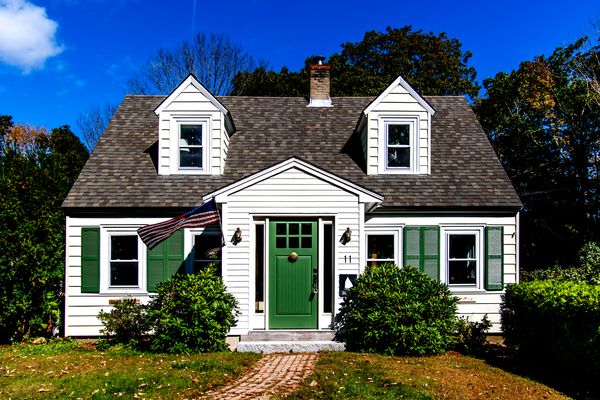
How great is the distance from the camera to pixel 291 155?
13.3 m

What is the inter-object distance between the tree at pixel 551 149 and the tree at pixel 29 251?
20693mm

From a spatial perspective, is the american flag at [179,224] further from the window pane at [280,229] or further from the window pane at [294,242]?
the window pane at [294,242]

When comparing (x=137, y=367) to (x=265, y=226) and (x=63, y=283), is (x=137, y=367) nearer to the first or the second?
(x=265, y=226)

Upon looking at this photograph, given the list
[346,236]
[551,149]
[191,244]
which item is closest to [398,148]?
[346,236]

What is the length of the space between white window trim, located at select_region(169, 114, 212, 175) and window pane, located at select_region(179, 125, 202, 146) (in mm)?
202

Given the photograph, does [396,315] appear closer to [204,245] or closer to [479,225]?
[479,225]

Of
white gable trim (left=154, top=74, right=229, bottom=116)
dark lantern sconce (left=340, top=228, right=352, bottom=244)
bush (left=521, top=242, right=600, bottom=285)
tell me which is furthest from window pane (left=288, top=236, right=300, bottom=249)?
bush (left=521, top=242, right=600, bottom=285)

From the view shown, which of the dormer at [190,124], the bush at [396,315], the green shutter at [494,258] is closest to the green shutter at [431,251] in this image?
the green shutter at [494,258]

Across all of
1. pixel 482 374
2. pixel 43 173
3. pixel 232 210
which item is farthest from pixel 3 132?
pixel 482 374

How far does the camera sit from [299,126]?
14648mm

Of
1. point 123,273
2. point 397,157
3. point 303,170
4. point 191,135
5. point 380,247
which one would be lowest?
point 123,273

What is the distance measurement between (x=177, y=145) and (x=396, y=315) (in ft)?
24.7

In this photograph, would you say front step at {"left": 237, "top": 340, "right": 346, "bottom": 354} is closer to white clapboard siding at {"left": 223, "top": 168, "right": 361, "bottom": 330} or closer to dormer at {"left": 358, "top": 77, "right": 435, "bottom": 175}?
white clapboard siding at {"left": 223, "top": 168, "right": 361, "bottom": 330}

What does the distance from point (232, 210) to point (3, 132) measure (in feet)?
121
